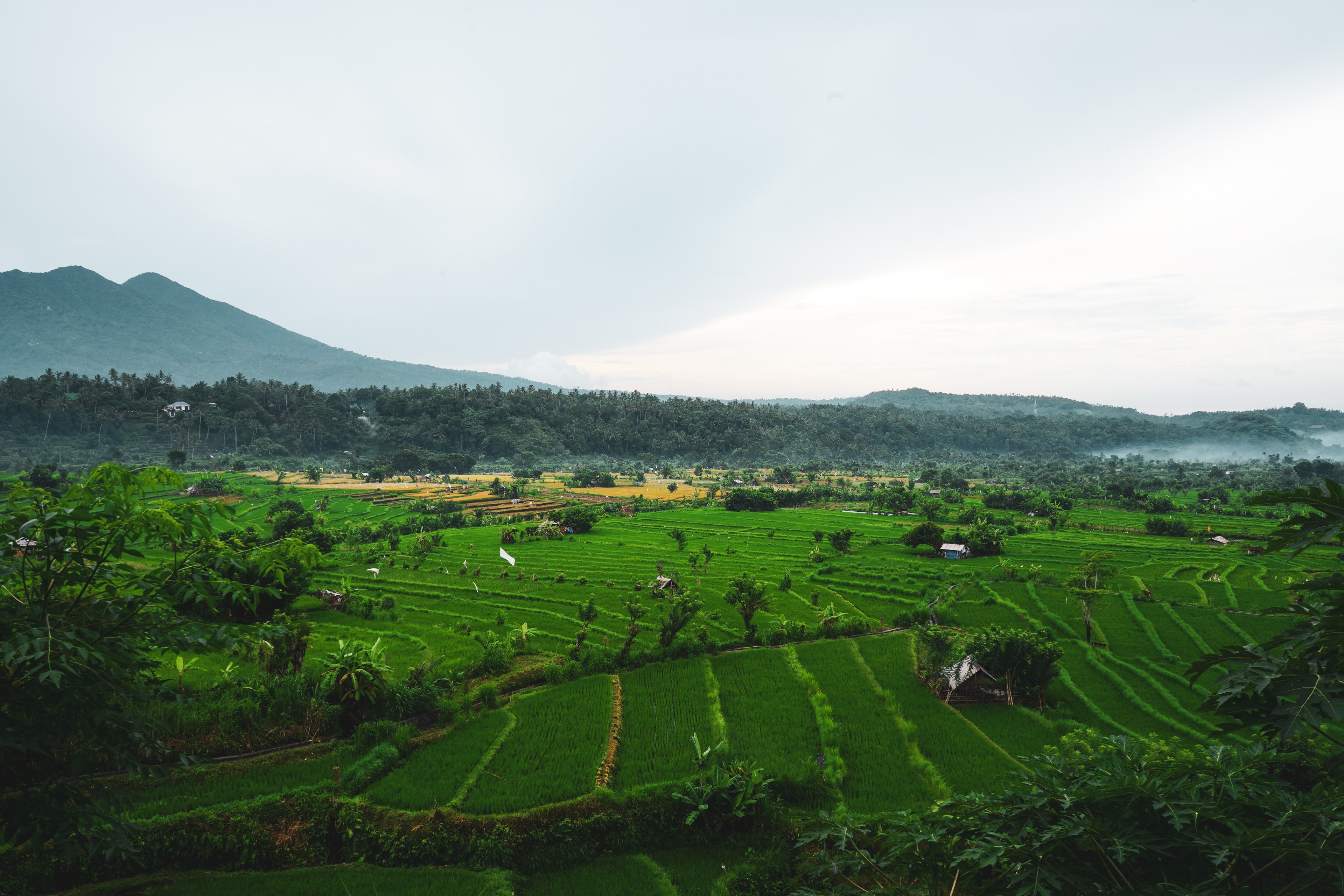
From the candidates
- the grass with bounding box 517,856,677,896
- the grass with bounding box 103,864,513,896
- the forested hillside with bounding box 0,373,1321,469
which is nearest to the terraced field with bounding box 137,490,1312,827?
the grass with bounding box 103,864,513,896

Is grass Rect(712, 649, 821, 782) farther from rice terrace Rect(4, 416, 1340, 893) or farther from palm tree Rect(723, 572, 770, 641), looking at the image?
palm tree Rect(723, 572, 770, 641)

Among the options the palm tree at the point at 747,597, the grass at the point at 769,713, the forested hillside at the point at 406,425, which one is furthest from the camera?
the forested hillside at the point at 406,425

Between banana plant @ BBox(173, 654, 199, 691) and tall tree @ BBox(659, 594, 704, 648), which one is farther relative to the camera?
tall tree @ BBox(659, 594, 704, 648)

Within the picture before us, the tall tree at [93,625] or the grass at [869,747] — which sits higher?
the tall tree at [93,625]

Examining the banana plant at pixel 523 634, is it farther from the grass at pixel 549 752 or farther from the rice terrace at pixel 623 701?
the grass at pixel 549 752

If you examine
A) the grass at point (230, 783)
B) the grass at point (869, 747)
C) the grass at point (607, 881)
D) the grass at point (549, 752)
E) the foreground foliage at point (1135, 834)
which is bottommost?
the grass at point (607, 881)

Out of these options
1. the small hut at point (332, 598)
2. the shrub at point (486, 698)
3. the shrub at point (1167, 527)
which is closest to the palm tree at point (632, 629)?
the shrub at point (486, 698)

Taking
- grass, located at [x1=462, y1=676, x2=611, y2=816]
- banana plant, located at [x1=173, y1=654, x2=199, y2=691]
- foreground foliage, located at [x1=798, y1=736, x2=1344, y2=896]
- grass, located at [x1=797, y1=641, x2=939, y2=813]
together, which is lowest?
grass, located at [x1=797, y1=641, x2=939, y2=813]
